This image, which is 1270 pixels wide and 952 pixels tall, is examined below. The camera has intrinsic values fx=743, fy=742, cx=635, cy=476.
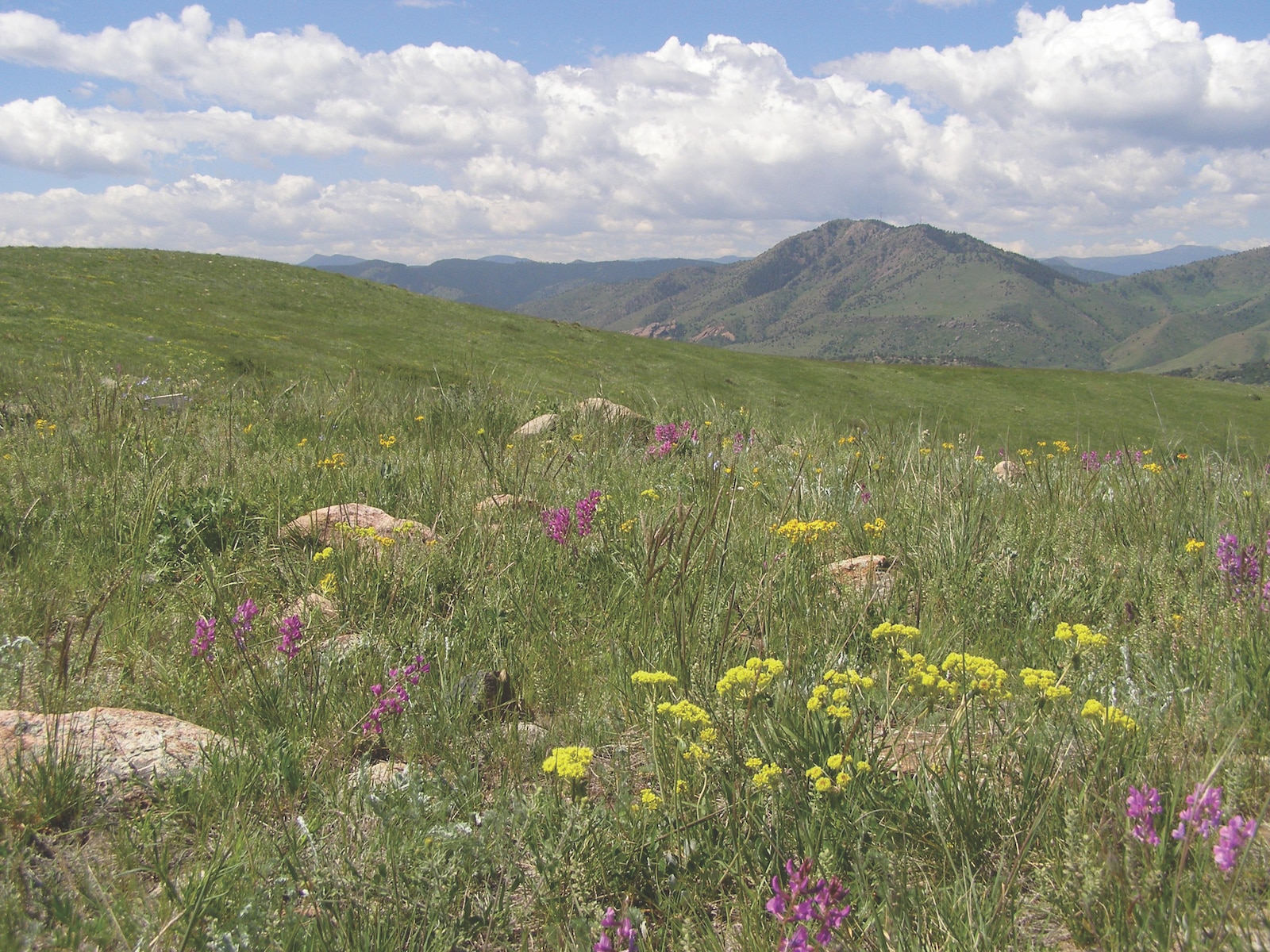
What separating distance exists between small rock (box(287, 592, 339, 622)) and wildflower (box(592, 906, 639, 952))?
1.97 metres

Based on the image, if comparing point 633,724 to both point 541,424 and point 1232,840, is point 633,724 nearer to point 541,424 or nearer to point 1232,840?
point 1232,840

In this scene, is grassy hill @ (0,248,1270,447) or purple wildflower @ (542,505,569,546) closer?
purple wildflower @ (542,505,569,546)

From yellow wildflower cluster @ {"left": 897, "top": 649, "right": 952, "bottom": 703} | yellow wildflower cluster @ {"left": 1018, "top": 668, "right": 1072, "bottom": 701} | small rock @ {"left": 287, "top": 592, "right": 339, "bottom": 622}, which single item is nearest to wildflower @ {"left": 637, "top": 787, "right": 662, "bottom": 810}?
yellow wildflower cluster @ {"left": 897, "top": 649, "right": 952, "bottom": 703}

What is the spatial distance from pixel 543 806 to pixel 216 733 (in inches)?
44.7

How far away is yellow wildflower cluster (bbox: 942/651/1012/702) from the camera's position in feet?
6.18

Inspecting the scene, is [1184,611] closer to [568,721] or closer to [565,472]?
[568,721]

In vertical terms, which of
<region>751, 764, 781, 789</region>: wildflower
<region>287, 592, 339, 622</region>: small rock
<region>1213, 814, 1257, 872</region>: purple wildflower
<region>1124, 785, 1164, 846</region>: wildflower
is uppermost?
<region>1213, 814, 1257, 872</region>: purple wildflower

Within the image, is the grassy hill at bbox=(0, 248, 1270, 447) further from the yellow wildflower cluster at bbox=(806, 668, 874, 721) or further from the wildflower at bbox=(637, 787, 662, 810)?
the yellow wildflower cluster at bbox=(806, 668, 874, 721)

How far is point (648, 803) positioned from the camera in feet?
5.87

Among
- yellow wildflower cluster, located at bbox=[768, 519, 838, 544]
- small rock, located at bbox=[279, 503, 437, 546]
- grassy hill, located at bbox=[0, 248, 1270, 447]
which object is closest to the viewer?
yellow wildflower cluster, located at bbox=[768, 519, 838, 544]

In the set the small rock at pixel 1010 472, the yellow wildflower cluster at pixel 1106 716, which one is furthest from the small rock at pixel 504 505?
the small rock at pixel 1010 472

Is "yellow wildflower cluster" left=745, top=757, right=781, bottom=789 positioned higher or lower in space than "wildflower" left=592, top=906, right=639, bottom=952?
higher

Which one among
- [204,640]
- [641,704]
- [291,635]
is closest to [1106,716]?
[641,704]

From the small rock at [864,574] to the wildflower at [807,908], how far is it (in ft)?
5.77
